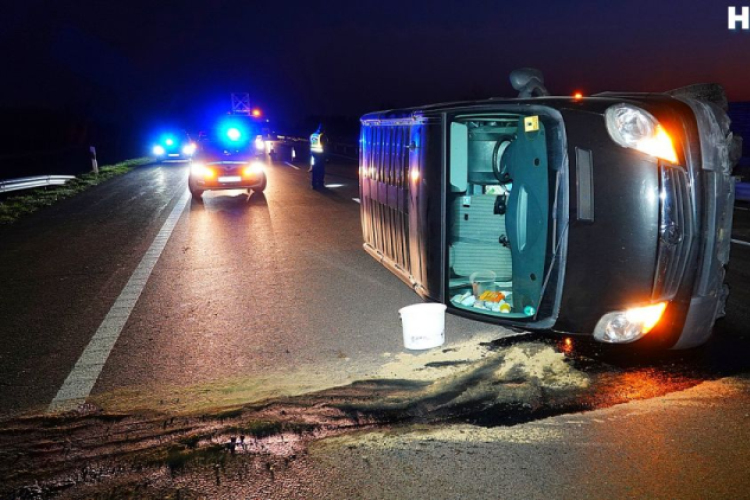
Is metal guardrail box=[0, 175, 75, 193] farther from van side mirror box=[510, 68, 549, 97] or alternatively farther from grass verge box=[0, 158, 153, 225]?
van side mirror box=[510, 68, 549, 97]

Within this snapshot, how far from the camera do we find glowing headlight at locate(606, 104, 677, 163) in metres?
4.06

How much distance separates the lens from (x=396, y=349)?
5102mm

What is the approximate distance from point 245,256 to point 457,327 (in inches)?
164

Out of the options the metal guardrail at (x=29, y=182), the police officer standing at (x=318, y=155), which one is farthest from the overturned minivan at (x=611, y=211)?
the metal guardrail at (x=29, y=182)

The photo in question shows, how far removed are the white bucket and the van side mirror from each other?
83.4 inches

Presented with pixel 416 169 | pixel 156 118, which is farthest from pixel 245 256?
pixel 156 118

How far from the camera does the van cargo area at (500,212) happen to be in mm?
4645

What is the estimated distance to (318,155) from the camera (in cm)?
1714

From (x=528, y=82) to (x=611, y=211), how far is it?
6.45 ft

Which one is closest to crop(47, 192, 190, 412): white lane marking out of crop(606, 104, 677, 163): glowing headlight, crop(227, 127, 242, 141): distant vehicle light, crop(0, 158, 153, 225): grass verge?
crop(606, 104, 677, 163): glowing headlight

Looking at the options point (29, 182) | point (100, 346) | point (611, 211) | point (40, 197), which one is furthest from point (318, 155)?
point (611, 211)

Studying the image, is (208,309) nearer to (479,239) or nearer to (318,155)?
(479,239)

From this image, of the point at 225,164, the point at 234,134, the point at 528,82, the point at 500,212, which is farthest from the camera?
the point at 234,134

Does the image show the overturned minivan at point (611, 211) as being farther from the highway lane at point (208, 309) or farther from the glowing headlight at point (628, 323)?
Answer: the highway lane at point (208, 309)
